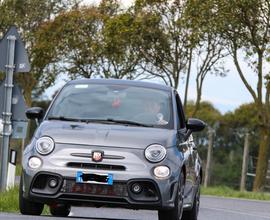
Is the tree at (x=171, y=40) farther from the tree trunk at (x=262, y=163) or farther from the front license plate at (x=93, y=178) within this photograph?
the front license plate at (x=93, y=178)

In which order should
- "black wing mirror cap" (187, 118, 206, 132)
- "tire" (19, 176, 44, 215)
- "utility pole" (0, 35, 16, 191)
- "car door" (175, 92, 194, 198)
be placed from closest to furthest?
1. "tire" (19, 176, 44, 215)
2. "car door" (175, 92, 194, 198)
3. "black wing mirror cap" (187, 118, 206, 132)
4. "utility pole" (0, 35, 16, 191)

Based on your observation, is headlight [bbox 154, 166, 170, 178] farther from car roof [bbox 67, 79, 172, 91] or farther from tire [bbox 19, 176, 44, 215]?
car roof [bbox 67, 79, 172, 91]

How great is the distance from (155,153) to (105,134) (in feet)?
1.90

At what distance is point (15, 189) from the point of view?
19.4 meters

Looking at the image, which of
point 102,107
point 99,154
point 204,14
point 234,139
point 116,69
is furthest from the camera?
point 234,139

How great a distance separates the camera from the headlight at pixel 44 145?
12.5 metres

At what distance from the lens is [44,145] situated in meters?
12.6

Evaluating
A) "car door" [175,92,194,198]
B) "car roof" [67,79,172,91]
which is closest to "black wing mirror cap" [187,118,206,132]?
"car door" [175,92,194,198]

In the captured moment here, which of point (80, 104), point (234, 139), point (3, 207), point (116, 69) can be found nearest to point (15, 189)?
point (3, 207)

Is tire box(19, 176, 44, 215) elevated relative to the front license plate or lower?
lower

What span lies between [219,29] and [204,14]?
2.82 feet

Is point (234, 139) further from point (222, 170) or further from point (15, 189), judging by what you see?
point (15, 189)

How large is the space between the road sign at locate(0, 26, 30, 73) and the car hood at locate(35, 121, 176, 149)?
5.07 m

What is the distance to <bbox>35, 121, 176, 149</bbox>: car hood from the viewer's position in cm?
1248
